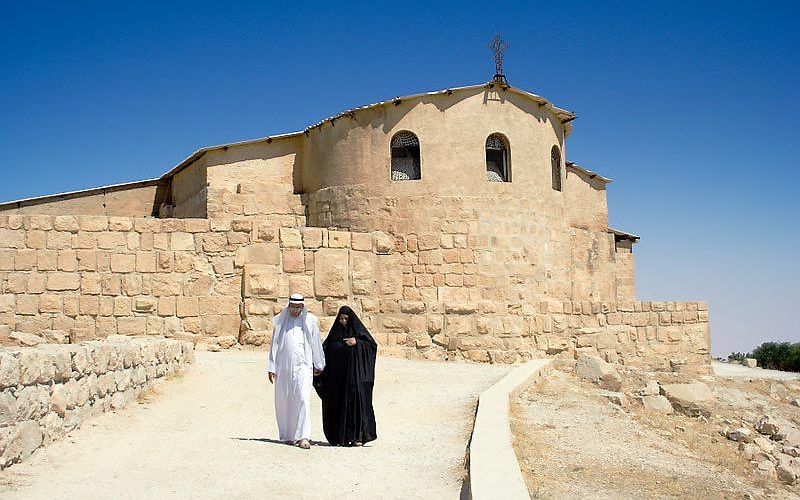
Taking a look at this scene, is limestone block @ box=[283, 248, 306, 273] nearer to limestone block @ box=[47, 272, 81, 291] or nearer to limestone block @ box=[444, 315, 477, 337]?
limestone block @ box=[444, 315, 477, 337]

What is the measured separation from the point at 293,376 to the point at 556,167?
1082cm

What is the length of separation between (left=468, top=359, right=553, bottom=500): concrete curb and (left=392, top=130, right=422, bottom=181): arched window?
6659mm

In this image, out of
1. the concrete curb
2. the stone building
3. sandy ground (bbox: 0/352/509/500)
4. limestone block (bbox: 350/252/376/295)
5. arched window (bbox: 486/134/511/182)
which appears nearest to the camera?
the concrete curb

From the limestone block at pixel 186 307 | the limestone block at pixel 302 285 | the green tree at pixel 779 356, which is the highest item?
the limestone block at pixel 302 285

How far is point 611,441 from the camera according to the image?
7.38 meters

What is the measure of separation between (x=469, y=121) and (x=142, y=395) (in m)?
8.62

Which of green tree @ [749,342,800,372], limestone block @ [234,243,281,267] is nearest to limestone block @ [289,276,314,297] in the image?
limestone block @ [234,243,281,267]

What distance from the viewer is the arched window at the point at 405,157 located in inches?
589

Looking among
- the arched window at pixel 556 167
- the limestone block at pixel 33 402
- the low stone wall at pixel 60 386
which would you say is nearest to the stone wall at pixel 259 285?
the arched window at pixel 556 167

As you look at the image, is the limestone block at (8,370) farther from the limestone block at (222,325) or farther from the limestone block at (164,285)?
the limestone block at (222,325)

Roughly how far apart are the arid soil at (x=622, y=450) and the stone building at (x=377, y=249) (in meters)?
3.33

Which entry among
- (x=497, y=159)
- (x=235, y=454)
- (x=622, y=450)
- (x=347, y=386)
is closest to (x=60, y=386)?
(x=235, y=454)

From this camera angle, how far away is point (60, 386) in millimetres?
6547

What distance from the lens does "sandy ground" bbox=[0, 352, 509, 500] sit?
206 inches
